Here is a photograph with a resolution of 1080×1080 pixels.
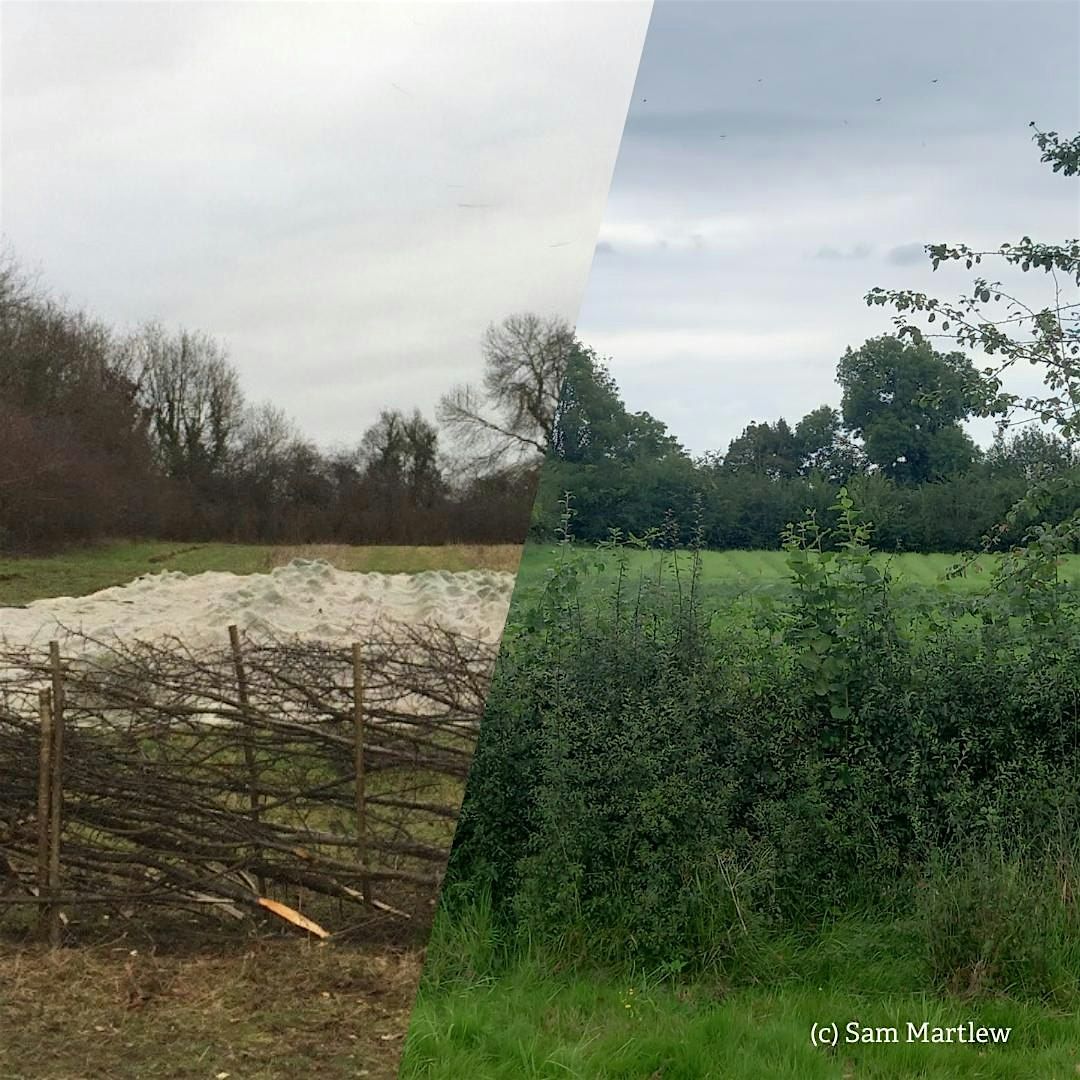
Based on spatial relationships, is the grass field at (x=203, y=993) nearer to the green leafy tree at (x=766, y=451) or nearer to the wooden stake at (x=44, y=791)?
the wooden stake at (x=44, y=791)

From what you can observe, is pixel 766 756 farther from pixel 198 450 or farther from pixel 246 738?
pixel 198 450

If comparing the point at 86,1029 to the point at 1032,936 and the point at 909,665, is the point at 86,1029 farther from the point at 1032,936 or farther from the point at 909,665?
the point at 909,665

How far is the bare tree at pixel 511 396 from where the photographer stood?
1632 millimetres

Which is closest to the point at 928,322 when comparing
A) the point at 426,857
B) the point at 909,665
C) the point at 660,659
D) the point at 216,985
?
the point at 909,665

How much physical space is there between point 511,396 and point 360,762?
771 millimetres

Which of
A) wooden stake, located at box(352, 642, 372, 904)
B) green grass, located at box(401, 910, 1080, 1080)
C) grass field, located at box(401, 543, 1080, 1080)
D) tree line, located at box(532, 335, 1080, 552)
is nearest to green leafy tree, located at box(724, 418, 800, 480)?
tree line, located at box(532, 335, 1080, 552)

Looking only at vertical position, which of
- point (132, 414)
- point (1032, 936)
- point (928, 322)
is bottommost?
point (1032, 936)

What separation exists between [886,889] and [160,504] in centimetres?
336

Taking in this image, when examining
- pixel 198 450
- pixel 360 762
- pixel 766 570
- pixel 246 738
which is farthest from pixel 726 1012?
pixel 198 450

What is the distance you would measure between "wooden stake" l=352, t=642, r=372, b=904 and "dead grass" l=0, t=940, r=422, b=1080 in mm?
133

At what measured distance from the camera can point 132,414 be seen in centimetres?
165

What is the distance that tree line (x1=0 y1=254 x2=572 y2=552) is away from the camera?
5.28ft

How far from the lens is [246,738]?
196 cm

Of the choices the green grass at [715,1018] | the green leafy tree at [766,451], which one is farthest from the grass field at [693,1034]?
the green leafy tree at [766,451]
